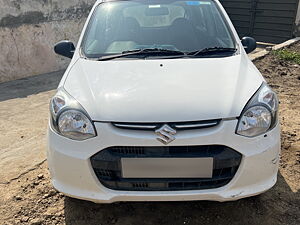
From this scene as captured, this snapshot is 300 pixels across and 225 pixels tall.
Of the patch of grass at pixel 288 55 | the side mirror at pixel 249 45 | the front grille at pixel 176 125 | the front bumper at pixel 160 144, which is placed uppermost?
the side mirror at pixel 249 45

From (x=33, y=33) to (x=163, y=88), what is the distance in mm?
5324

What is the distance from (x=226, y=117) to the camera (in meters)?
1.93

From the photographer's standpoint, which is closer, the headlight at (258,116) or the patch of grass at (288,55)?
the headlight at (258,116)

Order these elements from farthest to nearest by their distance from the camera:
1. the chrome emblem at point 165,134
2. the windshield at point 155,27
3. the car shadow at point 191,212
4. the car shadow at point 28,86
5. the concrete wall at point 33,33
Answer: the concrete wall at point 33,33
the car shadow at point 28,86
the windshield at point 155,27
the car shadow at point 191,212
the chrome emblem at point 165,134

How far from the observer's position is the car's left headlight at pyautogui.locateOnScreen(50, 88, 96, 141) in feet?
6.44

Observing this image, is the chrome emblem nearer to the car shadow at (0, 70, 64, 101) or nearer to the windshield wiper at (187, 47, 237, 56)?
the windshield wiper at (187, 47, 237, 56)

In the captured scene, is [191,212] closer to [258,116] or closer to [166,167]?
[166,167]

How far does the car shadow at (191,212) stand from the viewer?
7.53ft

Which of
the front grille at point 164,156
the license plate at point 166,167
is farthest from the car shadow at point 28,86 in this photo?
the license plate at point 166,167

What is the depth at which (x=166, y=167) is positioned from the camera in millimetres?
1896

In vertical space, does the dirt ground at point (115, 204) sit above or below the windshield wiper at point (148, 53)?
below

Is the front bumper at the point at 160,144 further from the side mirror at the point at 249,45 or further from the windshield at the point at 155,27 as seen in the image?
the side mirror at the point at 249,45

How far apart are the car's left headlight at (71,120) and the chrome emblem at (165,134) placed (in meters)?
0.41

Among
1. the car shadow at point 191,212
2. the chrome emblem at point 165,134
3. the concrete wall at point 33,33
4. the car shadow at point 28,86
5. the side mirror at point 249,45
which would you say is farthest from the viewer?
the concrete wall at point 33,33
